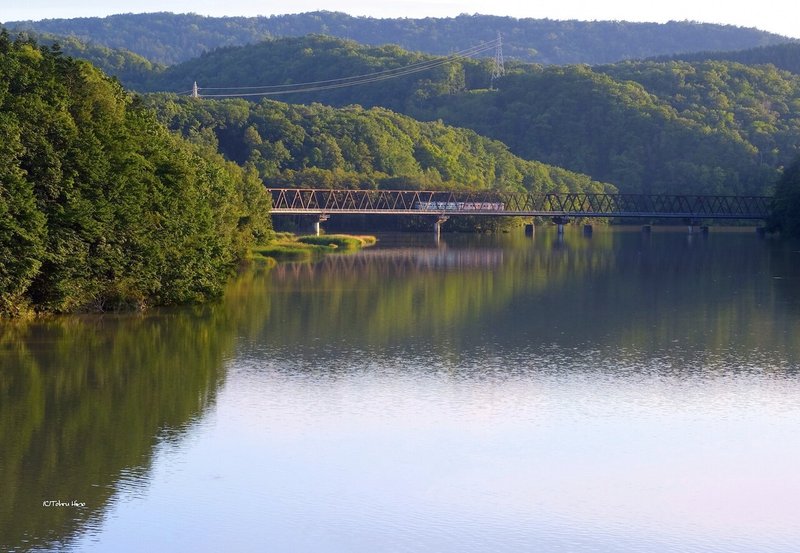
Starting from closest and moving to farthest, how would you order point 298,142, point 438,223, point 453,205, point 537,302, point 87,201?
point 87,201 → point 537,302 → point 438,223 → point 453,205 → point 298,142

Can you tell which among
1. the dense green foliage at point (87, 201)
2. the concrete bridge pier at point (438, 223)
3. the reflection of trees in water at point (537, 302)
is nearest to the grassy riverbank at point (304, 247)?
the reflection of trees in water at point (537, 302)

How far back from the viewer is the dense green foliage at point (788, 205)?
4877 inches

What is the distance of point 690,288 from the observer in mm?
67312

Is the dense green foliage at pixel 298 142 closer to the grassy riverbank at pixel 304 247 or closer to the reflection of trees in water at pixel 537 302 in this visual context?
the grassy riverbank at pixel 304 247

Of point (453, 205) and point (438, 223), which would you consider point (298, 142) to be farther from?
point (438, 223)

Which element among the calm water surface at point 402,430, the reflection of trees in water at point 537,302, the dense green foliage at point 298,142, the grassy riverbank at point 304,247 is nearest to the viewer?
the calm water surface at point 402,430

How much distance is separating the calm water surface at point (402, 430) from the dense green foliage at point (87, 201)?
1.60m

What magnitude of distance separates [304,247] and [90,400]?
74324mm

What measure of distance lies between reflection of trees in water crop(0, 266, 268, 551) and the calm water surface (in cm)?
9

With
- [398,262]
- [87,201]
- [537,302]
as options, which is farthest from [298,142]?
[87,201]

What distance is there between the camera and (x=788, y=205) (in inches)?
4951

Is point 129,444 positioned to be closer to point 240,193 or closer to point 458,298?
point 458,298

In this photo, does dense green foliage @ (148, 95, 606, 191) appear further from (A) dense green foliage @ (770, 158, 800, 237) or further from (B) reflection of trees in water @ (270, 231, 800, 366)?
(B) reflection of trees in water @ (270, 231, 800, 366)

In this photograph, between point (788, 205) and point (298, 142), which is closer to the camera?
point (788, 205)
